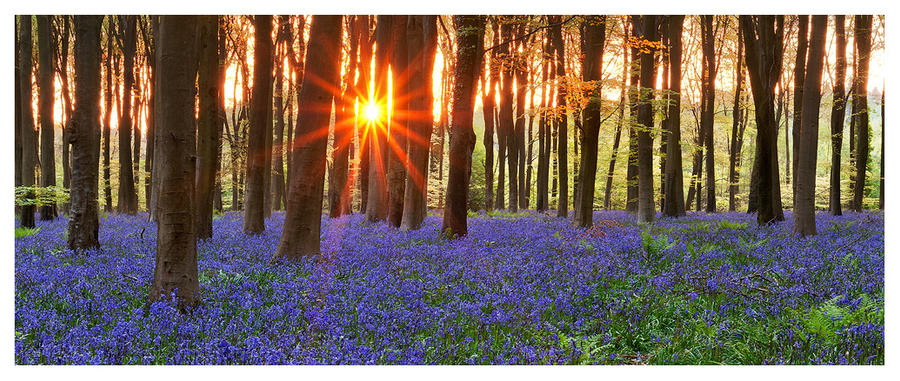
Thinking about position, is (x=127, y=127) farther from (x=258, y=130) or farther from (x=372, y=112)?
(x=258, y=130)

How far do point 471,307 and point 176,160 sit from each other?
3.35 meters

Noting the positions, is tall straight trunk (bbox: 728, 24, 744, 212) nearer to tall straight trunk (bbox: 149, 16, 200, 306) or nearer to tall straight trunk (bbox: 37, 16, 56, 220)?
tall straight trunk (bbox: 149, 16, 200, 306)

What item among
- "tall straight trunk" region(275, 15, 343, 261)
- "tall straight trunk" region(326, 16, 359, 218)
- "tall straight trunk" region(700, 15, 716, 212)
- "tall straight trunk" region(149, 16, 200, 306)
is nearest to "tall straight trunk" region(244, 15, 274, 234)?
"tall straight trunk" region(326, 16, 359, 218)

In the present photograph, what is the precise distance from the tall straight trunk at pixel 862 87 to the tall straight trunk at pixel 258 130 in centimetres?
2035

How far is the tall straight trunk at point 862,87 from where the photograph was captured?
18.8m

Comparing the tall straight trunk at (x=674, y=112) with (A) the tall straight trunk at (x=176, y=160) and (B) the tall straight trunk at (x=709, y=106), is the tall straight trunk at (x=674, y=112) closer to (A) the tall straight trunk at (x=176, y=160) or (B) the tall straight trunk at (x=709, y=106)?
(B) the tall straight trunk at (x=709, y=106)

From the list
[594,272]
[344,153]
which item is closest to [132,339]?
[594,272]

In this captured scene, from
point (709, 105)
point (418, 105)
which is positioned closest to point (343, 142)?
point (418, 105)

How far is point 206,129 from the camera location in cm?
1064

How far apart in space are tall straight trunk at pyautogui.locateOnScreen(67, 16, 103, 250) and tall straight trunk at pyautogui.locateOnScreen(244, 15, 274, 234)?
3.52 meters

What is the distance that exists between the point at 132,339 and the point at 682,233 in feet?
38.3

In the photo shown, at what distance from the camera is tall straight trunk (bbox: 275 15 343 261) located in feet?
25.8
